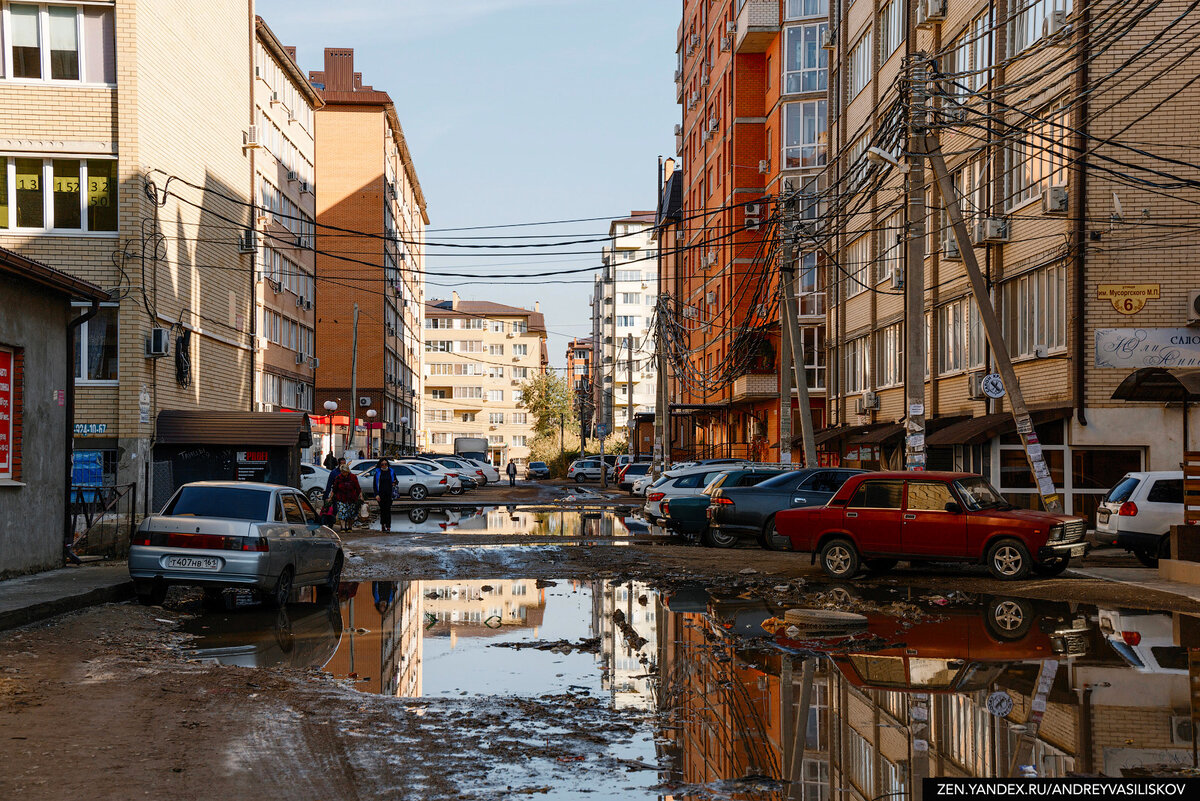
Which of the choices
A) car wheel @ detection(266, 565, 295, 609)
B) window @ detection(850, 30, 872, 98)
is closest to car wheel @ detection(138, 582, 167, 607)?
car wheel @ detection(266, 565, 295, 609)

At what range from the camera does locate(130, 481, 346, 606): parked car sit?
13.8 meters

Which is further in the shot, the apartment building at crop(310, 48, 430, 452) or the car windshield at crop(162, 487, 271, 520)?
the apartment building at crop(310, 48, 430, 452)

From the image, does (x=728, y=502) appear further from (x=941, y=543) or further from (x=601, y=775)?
(x=601, y=775)

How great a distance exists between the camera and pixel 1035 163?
2842 centimetres

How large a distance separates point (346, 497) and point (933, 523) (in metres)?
16.0

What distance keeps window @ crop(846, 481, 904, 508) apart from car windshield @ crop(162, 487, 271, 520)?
345 inches

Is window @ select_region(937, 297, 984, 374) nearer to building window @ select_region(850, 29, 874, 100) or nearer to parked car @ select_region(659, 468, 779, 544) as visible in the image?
parked car @ select_region(659, 468, 779, 544)

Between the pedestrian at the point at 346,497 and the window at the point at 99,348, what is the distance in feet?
18.8

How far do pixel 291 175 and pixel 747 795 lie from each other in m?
50.7

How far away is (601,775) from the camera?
6.70 m

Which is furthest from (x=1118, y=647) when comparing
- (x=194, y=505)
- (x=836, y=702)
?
(x=194, y=505)

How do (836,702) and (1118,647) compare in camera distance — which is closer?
(836,702)

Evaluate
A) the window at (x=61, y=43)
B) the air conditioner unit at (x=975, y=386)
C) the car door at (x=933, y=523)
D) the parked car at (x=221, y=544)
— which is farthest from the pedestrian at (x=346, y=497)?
the air conditioner unit at (x=975, y=386)

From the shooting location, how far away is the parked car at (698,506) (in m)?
26.0
